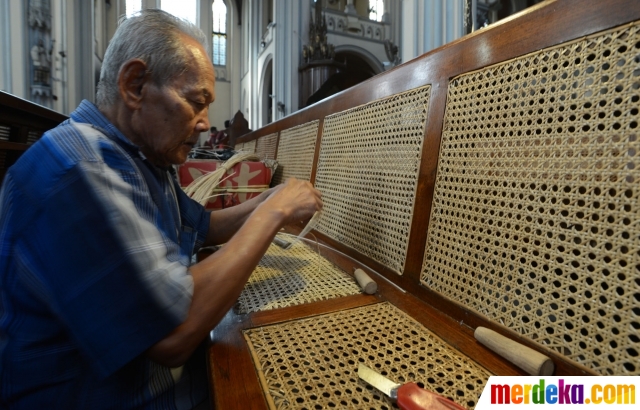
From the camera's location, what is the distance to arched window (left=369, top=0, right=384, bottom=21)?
8.45 meters

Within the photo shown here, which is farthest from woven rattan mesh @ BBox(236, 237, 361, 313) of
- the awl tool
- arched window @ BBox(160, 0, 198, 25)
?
arched window @ BBox(160, 0, 198, 25)

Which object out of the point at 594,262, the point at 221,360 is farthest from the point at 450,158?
the point at 221,360

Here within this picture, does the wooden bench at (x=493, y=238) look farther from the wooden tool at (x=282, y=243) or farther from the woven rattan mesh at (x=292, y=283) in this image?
the wooden tool at (x=282, y=243)

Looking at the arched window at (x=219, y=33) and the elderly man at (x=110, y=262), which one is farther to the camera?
the arched window at (x=219, y=33)

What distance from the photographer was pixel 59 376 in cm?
42

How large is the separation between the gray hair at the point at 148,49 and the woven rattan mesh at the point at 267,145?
49.5 inches

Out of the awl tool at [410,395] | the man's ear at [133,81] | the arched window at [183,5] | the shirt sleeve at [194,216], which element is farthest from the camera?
the arched window at [183,5]

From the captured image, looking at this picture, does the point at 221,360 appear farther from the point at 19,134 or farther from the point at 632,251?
the point at 19,134

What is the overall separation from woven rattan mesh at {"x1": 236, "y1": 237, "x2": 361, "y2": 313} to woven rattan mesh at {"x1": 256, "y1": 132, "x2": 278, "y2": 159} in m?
1.04

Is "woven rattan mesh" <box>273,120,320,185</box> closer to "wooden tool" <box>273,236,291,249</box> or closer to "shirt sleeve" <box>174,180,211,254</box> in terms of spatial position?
Answer: "wooden tool" <box>273,236,291,249</box>

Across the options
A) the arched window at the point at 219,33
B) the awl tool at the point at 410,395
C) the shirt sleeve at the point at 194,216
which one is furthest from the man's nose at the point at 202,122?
the arched window at the point at 219,33

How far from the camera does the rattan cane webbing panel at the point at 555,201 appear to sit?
0.36m

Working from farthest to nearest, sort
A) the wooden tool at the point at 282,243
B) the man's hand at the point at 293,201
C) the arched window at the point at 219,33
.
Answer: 1. the arched window at the point at 219,33
2. the wooden tool at the point at 282,243
3. the man's hand at the point at 293,201

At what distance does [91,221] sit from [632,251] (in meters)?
0.61
